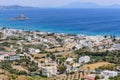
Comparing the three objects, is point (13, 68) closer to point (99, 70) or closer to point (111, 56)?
point (99, 70)

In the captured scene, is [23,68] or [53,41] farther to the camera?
[53,41]

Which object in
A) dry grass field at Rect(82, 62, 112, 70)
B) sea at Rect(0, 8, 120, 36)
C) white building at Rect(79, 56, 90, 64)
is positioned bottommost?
dry grass field at Rect(82, 62, 112, 70)

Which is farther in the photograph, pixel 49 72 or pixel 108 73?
pixel 49 72

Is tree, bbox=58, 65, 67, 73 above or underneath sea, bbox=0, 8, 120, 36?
underneath

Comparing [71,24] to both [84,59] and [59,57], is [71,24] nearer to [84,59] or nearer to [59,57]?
[59,57]

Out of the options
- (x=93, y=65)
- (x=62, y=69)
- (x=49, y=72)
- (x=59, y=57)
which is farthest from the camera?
(x=59, y=57)

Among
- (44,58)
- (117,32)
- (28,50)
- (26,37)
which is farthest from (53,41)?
(117,32)

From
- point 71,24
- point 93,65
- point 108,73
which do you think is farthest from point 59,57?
point 71,24

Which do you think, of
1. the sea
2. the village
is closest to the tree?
the village

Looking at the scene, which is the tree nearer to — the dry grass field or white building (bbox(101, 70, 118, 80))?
the dry grass field
